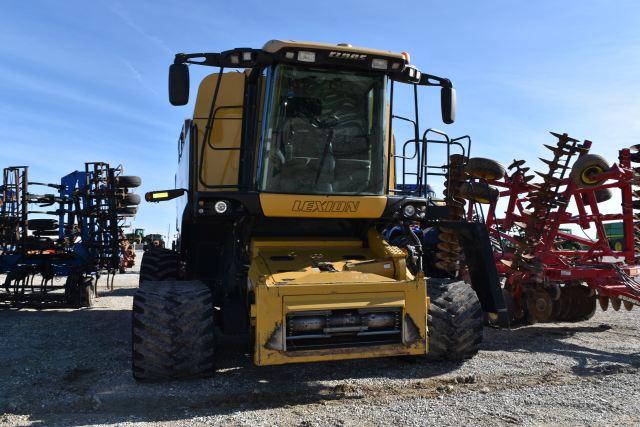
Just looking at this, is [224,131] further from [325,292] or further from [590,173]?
[590,173]

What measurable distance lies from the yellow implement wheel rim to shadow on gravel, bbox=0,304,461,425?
4.47 metres

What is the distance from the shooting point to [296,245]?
5934mm

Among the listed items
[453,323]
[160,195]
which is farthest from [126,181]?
[453,323]

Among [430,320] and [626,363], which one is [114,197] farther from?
[626,363]

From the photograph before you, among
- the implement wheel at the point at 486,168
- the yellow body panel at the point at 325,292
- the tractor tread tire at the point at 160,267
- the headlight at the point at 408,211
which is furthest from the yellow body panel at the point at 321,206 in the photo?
the implement wheel at the point at 486,168

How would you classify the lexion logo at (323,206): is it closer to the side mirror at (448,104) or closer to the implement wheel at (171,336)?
the implement wheel at (171,336)

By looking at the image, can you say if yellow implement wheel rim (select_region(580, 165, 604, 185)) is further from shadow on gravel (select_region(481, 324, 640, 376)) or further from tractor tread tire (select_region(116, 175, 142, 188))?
tractor tread tire (select_region(116, 175, 142, 188))

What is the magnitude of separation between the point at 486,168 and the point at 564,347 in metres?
3.60

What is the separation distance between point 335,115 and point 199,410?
296 cm

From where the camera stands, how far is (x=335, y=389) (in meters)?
4.96

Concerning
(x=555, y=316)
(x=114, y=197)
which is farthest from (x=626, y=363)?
(x=114, y=197)

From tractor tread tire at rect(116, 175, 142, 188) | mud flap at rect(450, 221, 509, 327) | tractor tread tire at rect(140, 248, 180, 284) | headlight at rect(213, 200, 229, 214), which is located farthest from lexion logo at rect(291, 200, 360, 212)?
tractor tread tire at rect(116, 175, 142, 188)

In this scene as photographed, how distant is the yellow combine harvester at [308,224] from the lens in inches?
193

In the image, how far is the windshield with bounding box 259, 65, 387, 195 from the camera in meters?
5.31
